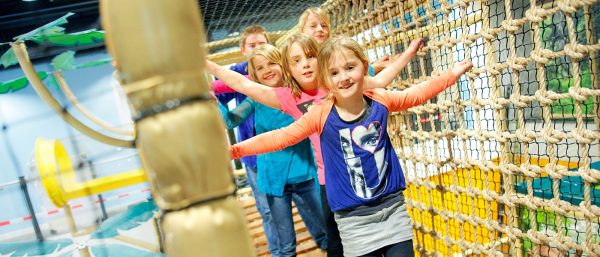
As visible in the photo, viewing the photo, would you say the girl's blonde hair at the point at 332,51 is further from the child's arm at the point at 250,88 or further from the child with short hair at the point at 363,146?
the child's arm at the point at 250,88

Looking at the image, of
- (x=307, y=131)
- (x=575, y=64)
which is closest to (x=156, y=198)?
(x=307, y=131)

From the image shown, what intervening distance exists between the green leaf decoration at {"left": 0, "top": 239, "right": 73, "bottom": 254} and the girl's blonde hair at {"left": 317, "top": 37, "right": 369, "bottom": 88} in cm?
310

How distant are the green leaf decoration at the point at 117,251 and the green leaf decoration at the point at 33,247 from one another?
0.77 ft

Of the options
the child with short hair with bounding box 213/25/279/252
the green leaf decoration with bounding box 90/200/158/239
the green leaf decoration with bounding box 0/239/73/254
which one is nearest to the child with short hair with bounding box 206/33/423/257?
the child with short hair with bounding box 213/25/279/252

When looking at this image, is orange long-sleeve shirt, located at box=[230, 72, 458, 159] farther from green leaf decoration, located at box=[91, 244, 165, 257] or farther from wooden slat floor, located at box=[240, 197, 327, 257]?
→ green leaf decoration, located at box=[91, 244, 165, 257]

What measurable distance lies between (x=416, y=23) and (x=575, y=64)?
1.30 feet

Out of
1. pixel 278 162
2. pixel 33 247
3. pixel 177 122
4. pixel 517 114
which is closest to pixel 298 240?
pixel 278 162

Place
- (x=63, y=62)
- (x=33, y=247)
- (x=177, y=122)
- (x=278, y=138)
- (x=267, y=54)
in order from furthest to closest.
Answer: (x=33, y=247) → (x=63, y=62) → (x=267, y=54) → (x=278, y=138) → (x=177, y=122)

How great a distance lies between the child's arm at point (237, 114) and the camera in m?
1.03

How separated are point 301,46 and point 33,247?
3427mm

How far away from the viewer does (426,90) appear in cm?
77

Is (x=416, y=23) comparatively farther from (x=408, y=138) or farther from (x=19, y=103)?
(x=19, y=103)

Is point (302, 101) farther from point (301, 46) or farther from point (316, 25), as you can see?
point (316, 25)

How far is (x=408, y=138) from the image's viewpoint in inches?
43.9
